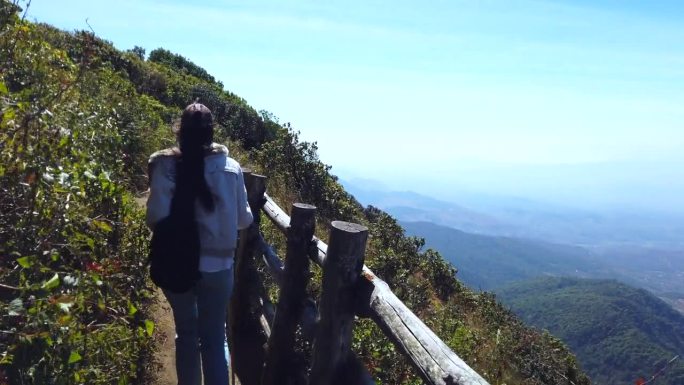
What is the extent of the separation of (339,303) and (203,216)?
3.22 ft

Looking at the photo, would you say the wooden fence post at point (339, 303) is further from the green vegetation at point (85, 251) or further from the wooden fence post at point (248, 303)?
the wooden fence post at point (248, 303)

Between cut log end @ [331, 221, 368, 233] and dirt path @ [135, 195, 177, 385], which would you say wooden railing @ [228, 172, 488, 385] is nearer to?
cut log end @ [331, 221, 368, 233]

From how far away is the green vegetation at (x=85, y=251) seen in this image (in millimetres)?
2180

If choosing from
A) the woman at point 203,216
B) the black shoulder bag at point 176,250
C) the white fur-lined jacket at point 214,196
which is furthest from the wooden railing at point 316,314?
the black shoulder bag at point 176,250

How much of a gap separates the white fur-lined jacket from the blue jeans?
0.24 m

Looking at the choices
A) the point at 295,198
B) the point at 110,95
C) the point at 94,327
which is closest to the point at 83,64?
the point at 94,327

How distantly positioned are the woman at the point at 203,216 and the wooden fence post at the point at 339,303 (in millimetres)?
664

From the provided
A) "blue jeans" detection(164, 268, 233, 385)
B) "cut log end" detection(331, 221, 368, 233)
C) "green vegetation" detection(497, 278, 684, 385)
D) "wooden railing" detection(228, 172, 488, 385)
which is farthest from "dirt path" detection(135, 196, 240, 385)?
"green vegetation" detection(497, 278, 684, 385)

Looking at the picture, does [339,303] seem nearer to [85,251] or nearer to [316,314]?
[316,314]

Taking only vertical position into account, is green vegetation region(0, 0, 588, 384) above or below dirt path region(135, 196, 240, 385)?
above

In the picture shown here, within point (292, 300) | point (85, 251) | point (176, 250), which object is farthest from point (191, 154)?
point (85, 251)

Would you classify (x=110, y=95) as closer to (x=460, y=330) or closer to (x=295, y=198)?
(x=295, y=198)

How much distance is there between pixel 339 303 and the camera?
3.26 m

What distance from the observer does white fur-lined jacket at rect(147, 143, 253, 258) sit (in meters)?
3.18
